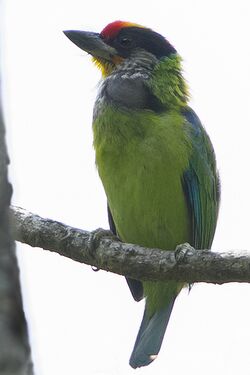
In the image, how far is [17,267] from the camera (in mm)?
985

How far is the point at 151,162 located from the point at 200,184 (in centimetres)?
48

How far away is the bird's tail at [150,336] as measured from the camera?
439cm

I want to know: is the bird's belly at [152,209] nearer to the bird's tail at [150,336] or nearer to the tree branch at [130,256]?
the tree branch at [130,256]

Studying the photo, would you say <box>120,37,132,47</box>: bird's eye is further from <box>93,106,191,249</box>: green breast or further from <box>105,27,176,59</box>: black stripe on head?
<box>93,106,191,249</box>: green breast

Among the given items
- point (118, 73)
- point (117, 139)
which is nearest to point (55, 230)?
point (117, 139)

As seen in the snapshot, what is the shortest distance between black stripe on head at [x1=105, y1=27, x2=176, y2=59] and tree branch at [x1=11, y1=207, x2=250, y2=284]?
1517 millimetres

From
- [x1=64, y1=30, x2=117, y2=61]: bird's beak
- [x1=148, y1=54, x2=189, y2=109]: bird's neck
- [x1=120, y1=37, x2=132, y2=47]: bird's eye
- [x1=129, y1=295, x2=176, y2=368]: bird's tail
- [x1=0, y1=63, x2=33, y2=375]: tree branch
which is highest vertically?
[x1=0, y1=63, x2=33, y2=375]: tree branch

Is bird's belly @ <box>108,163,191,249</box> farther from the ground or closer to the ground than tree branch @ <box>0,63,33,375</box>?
closer to the ground

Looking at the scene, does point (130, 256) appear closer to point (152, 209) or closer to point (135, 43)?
point (152, 209)

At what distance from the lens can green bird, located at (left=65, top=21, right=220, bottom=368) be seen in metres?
4.20

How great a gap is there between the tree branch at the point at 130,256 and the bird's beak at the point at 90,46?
1442 mm

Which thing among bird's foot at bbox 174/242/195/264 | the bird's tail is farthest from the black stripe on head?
bird's foot at bbox 174/242/195/264

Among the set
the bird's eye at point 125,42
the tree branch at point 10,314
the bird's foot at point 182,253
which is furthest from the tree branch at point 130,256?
the tree branch at point 10,314

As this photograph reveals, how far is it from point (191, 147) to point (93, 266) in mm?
1084
